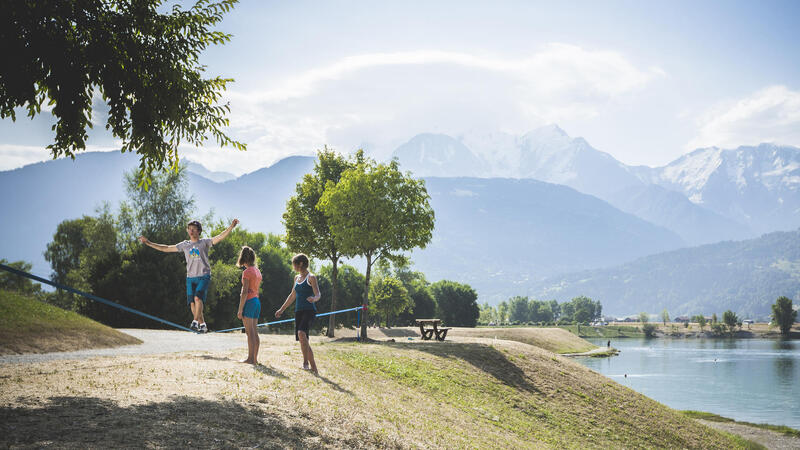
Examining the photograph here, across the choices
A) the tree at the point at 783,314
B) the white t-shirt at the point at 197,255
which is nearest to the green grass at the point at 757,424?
the white t-shirt at the point at 197,255

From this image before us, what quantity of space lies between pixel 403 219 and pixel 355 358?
17213mm

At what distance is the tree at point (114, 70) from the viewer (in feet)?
39.7

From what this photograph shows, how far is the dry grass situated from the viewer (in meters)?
9.73

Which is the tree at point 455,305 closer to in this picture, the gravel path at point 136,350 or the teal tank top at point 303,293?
the gravel path at point 136,350

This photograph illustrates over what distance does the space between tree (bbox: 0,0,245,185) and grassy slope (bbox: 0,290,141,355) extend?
8953 mm

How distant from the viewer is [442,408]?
1933cm

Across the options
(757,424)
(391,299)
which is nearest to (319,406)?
(757,424)

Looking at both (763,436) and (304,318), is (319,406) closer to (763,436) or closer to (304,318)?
(304,318)

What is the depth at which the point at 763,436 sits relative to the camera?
40.5m

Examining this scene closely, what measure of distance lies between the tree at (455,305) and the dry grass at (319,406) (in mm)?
102024

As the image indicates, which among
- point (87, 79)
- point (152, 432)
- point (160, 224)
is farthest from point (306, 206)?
point (152, 432)

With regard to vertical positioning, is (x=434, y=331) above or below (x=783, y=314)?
above

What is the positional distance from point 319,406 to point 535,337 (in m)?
70.8

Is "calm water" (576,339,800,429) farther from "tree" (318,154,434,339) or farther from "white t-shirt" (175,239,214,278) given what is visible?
"white t-shirt" (175,239,214,278)
